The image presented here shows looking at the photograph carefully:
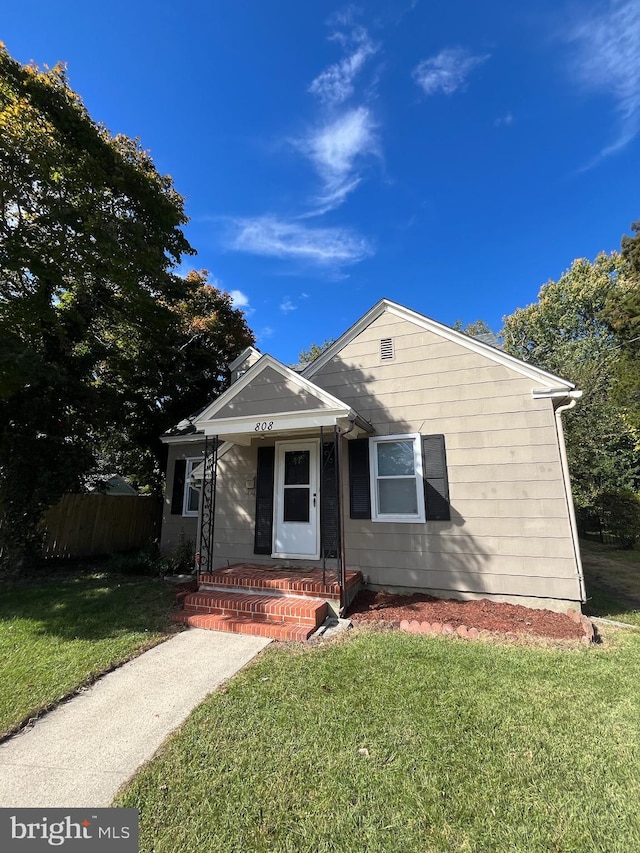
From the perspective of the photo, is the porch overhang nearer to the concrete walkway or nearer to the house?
the house

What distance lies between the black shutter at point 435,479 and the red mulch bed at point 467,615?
4.56ft

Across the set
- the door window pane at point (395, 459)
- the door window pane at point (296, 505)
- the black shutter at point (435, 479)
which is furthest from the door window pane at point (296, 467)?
the black shutter at point (435, 479)

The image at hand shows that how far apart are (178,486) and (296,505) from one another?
15.6 feet

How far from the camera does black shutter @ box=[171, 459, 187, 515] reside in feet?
34.2

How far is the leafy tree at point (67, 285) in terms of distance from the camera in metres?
7.17

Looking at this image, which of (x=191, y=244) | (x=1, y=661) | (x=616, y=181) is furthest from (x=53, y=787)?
(x=616, y=181)

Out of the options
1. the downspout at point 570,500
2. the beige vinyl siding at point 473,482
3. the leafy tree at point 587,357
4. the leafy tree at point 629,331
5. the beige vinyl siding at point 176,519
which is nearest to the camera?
the downspout at point 570,500

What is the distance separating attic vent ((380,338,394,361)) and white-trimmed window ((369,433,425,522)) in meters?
1.63

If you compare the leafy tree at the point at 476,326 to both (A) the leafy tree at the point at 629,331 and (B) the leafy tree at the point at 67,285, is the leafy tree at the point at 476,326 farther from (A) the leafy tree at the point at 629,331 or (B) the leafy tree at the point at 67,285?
(B) the leafy tree at the point at 67,285

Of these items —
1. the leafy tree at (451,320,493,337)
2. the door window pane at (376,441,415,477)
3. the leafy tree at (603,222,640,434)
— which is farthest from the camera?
the leafy tree at (451,320,493,337)

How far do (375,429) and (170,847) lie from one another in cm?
595

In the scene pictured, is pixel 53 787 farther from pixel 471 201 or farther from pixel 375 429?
pixel 471 201

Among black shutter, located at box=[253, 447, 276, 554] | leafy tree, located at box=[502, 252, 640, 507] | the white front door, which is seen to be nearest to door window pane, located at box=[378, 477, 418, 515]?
the white front door

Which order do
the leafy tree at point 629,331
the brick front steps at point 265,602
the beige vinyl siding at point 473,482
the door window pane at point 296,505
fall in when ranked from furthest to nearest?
the leafy tree at point 629,331
the door window pane at point 296,505
the beige vinyl siding at point 473,482
the brick front steps at point 265,602
